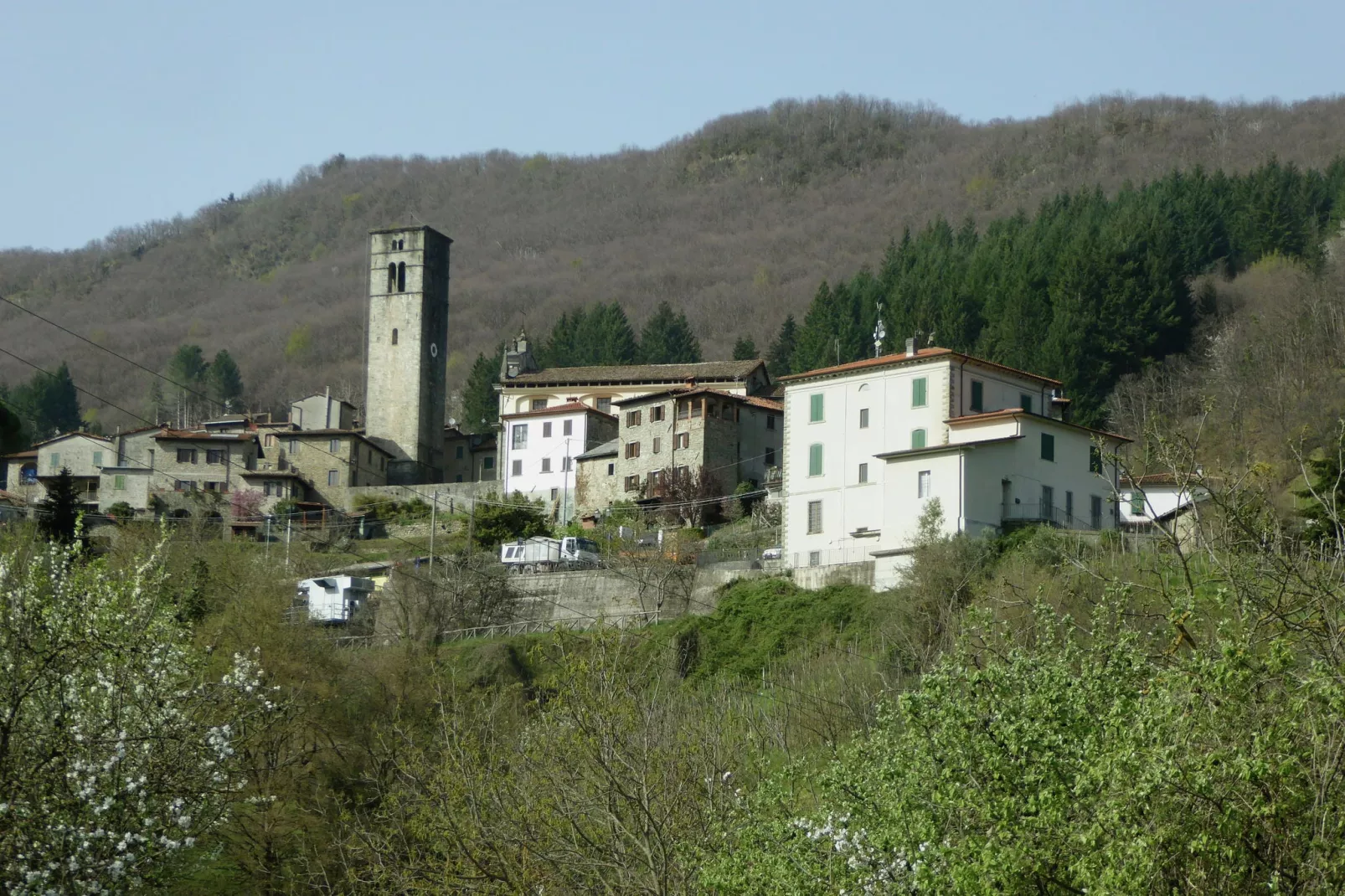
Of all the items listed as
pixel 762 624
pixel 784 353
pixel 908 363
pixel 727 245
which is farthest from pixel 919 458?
pixel 727 245

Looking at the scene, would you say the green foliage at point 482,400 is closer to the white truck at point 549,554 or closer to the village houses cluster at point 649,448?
the village houses cluster at point 649,448

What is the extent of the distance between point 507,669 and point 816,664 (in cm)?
989

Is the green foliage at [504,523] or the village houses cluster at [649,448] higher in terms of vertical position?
the village houses cluster at [649,448]

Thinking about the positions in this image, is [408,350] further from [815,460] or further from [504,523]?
[815,460]

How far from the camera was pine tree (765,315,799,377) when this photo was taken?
292ft

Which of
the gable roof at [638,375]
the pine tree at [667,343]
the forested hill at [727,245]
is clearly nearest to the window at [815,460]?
the gable roof at [638,375]

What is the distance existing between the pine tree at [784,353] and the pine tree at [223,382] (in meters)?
46.1

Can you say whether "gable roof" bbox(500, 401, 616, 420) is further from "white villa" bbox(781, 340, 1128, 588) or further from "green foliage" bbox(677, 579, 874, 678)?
"green foliage" bbox(677, 579, 874, 678)

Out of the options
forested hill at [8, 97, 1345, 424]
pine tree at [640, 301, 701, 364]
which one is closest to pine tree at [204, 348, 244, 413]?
forested hill at [8, 97, 1345, 424]

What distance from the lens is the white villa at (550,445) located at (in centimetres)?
7381

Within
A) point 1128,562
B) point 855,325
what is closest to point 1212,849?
point 1128,562

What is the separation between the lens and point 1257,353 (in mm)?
70812

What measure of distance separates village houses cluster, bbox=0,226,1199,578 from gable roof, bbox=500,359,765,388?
0.15m

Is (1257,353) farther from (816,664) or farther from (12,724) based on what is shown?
(12,724)
